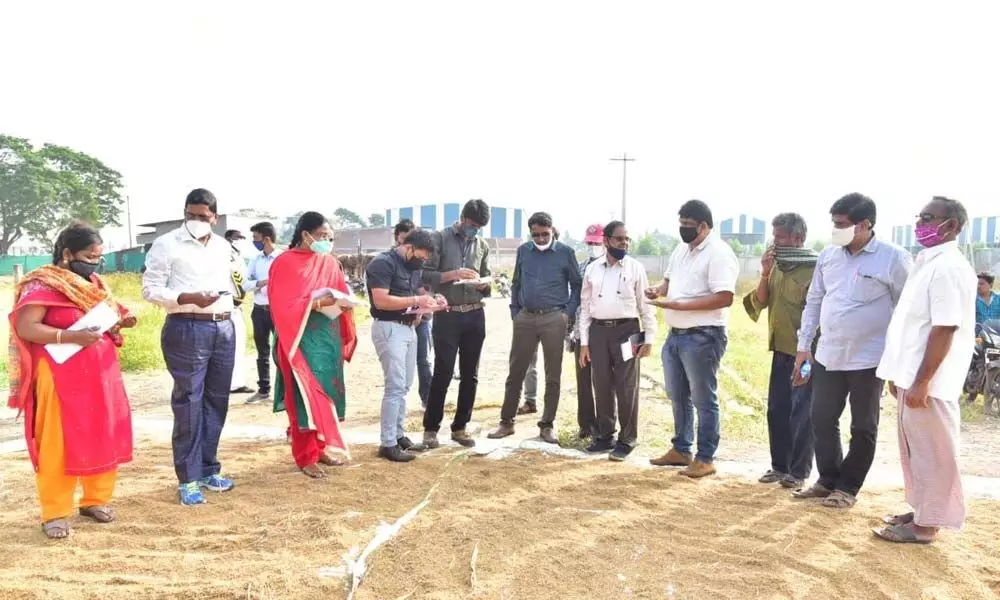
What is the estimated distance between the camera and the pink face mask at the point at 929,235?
3.59 meters

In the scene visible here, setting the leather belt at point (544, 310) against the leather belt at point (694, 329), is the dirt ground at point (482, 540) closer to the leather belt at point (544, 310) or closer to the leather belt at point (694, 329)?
the leather belt at point (694, 329)

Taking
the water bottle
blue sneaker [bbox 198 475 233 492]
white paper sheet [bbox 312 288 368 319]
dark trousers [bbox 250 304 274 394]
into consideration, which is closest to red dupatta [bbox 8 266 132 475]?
blue sneaker [bbox 198 475 233 492]

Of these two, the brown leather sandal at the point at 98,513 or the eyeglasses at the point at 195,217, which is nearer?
the brown leather sandal at the point at 98,513

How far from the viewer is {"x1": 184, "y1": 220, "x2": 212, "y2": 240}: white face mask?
13.5 ft

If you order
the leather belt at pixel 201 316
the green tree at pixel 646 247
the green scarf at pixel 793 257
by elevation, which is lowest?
the green tree at pixel 646 247

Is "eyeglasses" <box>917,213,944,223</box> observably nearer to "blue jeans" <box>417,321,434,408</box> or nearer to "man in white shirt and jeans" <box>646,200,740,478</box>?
"man in white shirt and jeans" <box>646,200,740,478</box>

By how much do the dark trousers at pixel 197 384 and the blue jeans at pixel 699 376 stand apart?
3029 mm

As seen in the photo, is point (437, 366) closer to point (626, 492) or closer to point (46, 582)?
point (626, 492)

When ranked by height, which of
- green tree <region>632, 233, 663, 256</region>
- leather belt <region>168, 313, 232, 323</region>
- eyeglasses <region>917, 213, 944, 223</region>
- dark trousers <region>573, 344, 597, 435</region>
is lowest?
dark trousers <region>573, 344, 597, 435</region>

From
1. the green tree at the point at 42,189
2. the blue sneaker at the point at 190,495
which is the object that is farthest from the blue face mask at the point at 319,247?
the green tree at the point at 42,189

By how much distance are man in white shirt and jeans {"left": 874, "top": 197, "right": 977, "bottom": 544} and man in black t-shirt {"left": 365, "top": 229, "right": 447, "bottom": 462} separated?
9.70 ft

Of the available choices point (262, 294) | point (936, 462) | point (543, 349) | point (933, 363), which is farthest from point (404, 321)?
point (936, 462)

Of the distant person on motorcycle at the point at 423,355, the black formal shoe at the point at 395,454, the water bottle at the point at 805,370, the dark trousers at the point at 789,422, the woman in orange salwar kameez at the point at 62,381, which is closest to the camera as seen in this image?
the woman in orange salwar kameez at the point at 62,381

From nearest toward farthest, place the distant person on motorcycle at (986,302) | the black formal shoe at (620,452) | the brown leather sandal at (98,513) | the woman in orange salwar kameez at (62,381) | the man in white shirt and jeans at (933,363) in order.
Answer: the man in white shirt and jeans at (933,363) → the woman in orange salwar kameez at (62,381) → the brown leather sandal at (98,513) → the black formal shoe at (620,452) → the distant person on motorcycle at (986,302)
